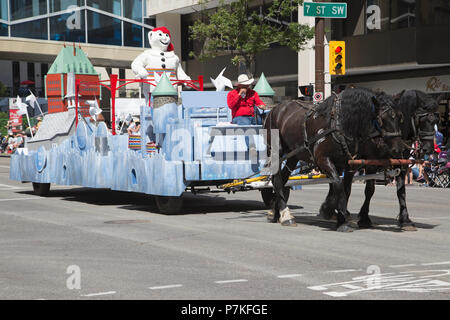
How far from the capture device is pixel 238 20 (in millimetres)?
29328

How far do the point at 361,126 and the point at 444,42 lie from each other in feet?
67.2

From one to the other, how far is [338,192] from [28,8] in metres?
44.0

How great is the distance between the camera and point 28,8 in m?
50.3

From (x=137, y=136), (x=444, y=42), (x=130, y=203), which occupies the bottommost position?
(x=130, y=203)

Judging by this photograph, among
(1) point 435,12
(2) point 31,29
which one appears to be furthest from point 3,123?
(1) point 435,12

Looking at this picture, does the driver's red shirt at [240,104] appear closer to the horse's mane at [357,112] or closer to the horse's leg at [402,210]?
the horse's mane at [357,112]

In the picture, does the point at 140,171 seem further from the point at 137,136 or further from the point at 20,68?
the point at 20,68

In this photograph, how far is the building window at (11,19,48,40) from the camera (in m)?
50.0

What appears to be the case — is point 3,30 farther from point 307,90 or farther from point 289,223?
point 289,223

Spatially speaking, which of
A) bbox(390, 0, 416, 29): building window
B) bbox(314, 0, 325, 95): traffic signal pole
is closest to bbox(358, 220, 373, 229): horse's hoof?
bbox(314, 0, 325, 95): traffic signal pole

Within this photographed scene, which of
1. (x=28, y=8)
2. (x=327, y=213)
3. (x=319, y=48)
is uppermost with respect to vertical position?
(x=28, y=8)

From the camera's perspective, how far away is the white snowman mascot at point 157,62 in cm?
1627

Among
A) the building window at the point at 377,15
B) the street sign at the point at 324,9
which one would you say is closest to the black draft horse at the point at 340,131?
the street sign at the point at 324,9
